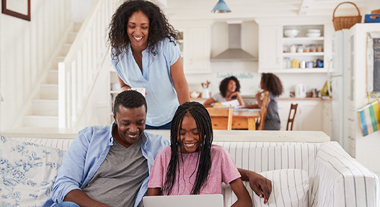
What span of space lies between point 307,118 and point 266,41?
169 cm

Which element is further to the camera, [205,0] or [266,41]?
[266,41]

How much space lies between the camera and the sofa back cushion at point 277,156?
1.72 metres

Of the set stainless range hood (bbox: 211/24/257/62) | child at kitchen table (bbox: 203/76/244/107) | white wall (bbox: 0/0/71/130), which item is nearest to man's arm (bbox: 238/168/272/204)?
white wall (bbox: 0/0/71/130)

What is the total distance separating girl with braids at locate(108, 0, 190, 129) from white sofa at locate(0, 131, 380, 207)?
195 mm

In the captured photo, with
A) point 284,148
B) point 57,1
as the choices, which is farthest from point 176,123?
point 57,1

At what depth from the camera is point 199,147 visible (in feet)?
4.55

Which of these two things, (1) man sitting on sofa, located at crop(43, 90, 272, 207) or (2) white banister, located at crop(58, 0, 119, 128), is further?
(2) white banister, located at crop(58, 0, 119, 128)

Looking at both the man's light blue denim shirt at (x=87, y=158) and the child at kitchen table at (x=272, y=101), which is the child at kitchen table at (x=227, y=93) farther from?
the man's light blue denim shirt at (x=87, y=158)

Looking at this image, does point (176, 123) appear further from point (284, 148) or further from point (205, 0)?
point (205, 0)

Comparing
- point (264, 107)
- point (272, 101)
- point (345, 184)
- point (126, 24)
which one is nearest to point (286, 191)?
point (345, 184)

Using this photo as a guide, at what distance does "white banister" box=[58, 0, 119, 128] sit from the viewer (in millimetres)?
3404

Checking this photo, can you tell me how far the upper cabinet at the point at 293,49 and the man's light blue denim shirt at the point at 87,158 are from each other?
18.3 ft

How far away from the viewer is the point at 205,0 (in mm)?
6141

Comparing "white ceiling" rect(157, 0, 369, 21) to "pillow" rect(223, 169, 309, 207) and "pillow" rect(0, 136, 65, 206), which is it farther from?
"pillow" rect(223, 169, 309, 207)
